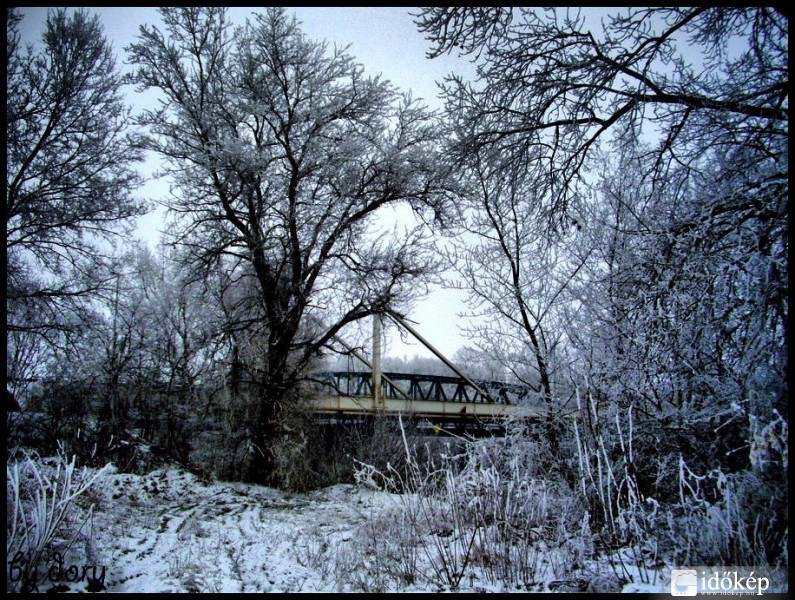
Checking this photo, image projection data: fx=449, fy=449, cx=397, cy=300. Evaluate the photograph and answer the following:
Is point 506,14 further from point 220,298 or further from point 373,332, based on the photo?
point 220,298

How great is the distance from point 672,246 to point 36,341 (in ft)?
26.4

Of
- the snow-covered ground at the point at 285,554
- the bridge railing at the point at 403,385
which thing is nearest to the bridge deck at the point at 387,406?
the bridge railing at the point at 403,385

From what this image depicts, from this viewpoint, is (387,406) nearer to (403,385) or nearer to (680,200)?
(403,385)

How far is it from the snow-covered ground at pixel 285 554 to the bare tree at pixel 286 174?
318 cm

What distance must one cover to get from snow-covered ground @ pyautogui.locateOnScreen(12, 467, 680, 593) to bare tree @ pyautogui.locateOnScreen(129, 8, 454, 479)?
10.4 feet

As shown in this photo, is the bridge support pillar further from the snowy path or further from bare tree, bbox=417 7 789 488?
bare tree, bbox=417 7 789 488

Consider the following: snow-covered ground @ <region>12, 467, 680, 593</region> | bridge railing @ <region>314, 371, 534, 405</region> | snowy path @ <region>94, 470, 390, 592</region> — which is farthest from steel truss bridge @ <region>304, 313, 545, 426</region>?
snow-covered ground @ <region>12, 467, 680, 593</region>

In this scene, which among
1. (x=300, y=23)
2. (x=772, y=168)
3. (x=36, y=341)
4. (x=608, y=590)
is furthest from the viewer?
(x=300, y=23)

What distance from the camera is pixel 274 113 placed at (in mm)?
7676

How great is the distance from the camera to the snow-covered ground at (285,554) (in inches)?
94.8

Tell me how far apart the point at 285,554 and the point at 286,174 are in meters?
6.15

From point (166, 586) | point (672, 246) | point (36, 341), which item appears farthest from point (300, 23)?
point (166, 586)

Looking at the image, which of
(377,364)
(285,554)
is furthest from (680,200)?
(377,364)

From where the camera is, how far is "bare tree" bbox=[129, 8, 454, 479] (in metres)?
7.34
